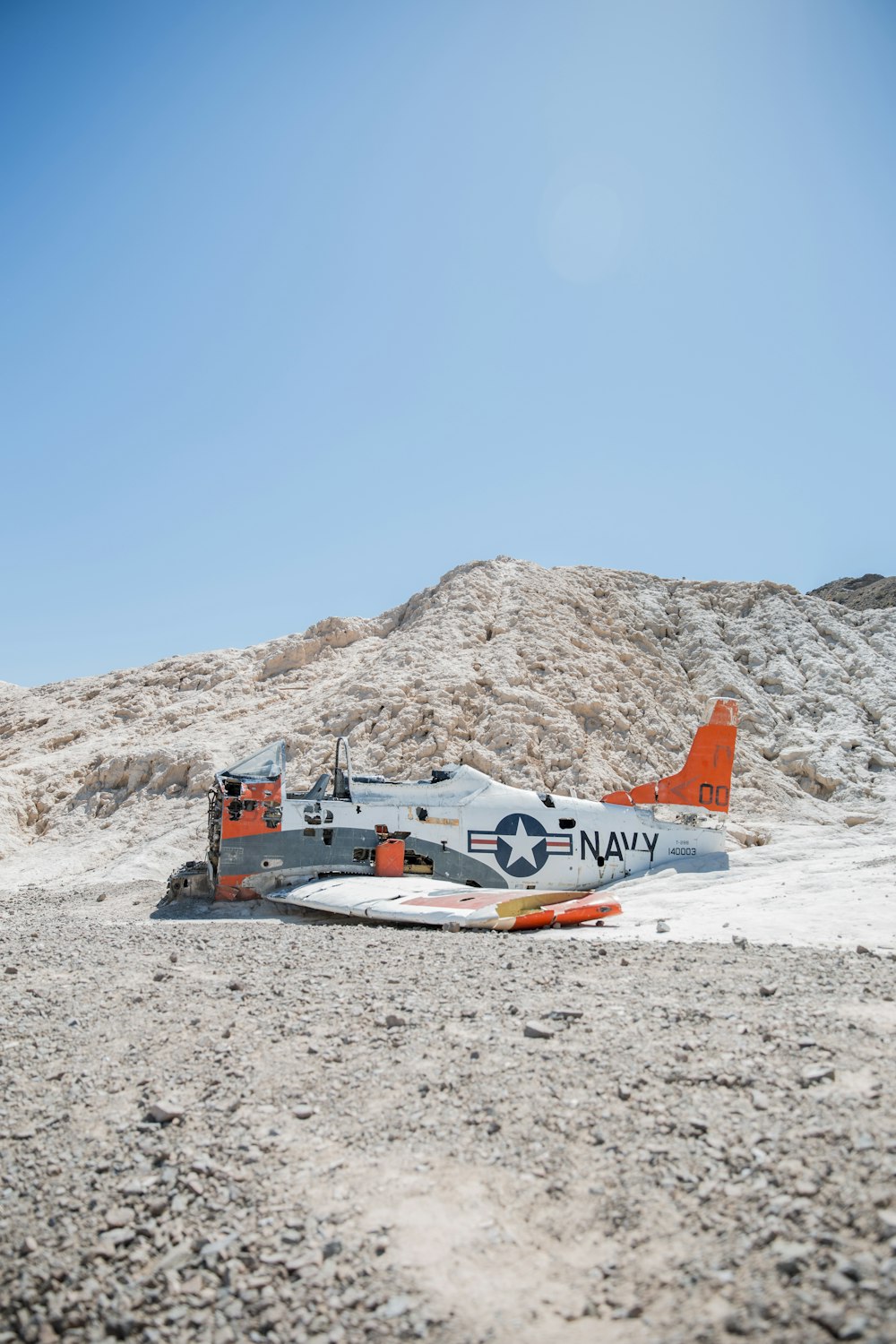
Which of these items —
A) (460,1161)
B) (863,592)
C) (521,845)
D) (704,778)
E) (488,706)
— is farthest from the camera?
(863,592)

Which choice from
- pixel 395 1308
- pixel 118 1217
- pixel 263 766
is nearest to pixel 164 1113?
pixel 118 1217

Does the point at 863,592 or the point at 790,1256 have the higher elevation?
the point at 863,592

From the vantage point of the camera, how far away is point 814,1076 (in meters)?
3.76

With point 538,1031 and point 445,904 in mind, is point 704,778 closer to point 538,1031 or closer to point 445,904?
point 445,904

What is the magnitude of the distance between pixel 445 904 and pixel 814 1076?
7.13 metres

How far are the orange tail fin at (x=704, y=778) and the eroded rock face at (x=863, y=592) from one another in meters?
23.6

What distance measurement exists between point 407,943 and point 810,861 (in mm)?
9102

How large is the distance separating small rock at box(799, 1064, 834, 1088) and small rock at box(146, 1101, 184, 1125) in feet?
11.0

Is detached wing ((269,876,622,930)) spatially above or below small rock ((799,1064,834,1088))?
below

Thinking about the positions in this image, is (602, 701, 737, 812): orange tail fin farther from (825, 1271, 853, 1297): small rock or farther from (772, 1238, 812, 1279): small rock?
(825, 1271, 853, 1297): small rock

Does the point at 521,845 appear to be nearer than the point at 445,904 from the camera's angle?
No

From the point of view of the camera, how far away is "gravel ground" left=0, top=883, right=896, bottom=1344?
2.57m

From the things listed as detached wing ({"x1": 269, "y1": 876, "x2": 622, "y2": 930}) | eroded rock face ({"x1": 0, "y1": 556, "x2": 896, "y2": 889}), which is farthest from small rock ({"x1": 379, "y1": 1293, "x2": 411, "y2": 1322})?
eroded rock face ({"x1": 0, "y1": 556, "x2": 896, "y2": 889})

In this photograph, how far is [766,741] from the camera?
82.3ft
